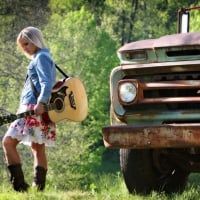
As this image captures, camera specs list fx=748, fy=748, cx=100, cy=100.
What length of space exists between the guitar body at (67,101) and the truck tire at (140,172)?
0.61 m

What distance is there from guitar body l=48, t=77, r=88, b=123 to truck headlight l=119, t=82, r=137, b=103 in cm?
57

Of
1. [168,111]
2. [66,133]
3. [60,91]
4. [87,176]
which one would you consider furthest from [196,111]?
[87,176]

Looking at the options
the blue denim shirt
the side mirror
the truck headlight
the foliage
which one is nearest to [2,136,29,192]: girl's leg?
the blue denim shirt

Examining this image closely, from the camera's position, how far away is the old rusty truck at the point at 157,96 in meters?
5.52

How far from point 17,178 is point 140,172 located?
108cm

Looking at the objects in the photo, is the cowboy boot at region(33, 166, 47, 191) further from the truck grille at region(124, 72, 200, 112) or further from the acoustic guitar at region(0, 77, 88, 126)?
the truck grille at region(124, 72, 200, 112)

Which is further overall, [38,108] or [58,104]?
[58,104]

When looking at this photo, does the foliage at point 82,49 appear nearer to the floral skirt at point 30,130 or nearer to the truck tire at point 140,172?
the truck tire at point 140,172

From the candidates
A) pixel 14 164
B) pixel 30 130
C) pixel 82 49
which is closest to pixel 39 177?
pixel 14 164

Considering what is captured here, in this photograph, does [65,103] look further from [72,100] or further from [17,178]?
[17,178]

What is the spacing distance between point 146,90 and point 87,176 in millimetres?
37358

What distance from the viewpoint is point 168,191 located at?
709cm

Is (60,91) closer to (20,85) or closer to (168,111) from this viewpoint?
(168,111)

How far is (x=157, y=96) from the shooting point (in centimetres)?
583
